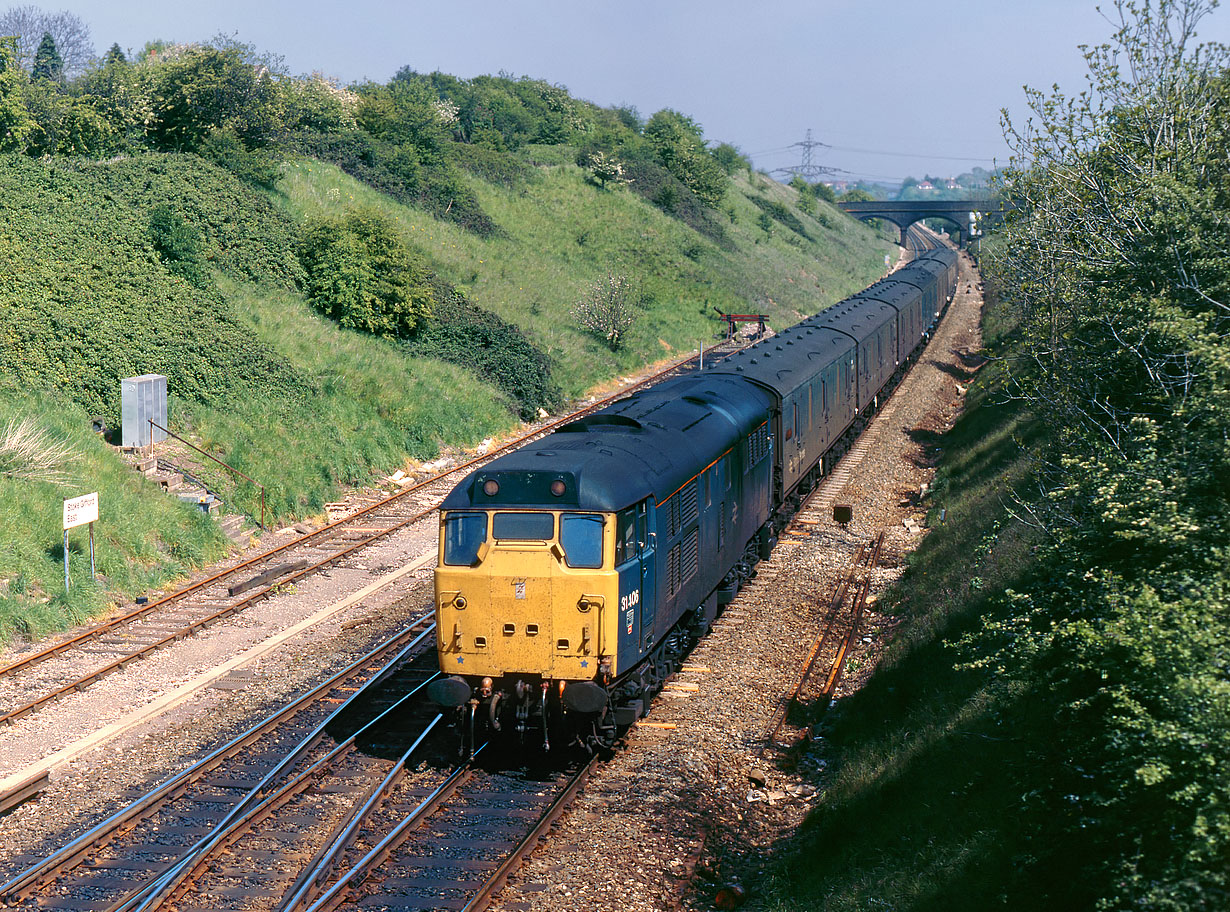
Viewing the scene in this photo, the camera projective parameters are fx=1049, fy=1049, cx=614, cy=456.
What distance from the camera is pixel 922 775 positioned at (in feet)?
39.9

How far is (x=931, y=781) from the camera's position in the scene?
12.0 meters

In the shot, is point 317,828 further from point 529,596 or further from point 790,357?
point 790,357

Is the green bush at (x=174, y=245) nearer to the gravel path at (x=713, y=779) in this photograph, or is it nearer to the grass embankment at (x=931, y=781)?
the gravel path at (x=713, y=779)

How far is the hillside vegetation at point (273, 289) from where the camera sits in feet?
77.6

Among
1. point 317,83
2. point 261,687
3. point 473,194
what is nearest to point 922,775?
point 261,687

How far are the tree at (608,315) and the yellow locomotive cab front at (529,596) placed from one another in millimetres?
35220

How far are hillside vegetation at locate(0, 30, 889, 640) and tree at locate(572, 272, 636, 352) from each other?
278 millimetres

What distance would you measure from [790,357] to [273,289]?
64.7 ft

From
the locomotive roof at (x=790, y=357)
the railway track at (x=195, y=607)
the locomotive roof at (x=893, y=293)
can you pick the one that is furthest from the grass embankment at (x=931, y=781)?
the locomotive roof at (x=893, y=293)

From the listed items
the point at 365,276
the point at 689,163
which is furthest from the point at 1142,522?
the point at 689,163

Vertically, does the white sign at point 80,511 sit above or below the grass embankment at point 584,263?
below

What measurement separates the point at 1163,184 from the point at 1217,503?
4478mm

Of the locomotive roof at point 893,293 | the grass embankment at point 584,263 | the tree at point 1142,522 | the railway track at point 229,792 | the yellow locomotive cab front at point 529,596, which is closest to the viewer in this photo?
the tree at point 1142,522

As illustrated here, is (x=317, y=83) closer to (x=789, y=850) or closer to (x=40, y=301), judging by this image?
(x=40, y=301)
